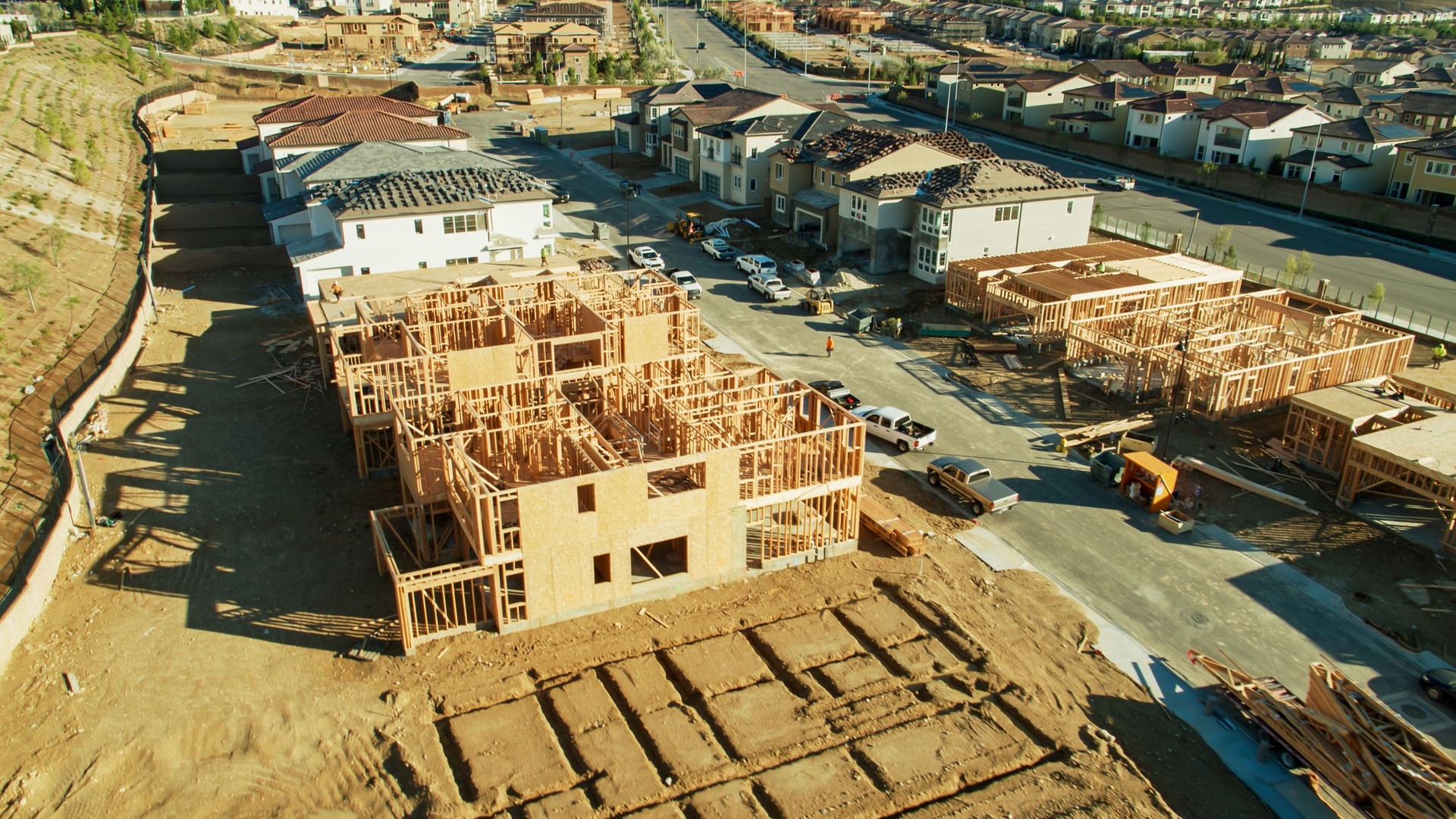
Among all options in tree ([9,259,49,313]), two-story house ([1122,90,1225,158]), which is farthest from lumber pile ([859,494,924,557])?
two-story house ([1122,90,1225,158])

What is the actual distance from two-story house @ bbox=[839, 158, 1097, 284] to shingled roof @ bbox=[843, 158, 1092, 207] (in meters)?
0.05

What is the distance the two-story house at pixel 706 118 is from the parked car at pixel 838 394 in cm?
3809

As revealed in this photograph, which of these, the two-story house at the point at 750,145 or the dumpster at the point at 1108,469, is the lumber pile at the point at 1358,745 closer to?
the dumpster at the point at 1108,469

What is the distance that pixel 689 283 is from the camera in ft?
189

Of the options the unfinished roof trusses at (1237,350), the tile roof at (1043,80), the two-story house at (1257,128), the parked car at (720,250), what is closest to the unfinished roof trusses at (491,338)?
the parked car at (720,250)

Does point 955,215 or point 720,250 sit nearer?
point 955,215

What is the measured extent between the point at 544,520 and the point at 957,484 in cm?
1581

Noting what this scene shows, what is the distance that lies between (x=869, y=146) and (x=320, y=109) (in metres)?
43.8

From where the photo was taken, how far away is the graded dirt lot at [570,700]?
908 inches

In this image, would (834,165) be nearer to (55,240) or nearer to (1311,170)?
(1311,170)

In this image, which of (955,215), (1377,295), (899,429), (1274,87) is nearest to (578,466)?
(899,429)

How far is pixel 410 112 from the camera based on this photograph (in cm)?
8419

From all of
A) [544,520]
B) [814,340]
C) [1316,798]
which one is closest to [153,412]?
[544,520]

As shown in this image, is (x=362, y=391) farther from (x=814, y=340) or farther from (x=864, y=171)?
(x=864, y=171)
